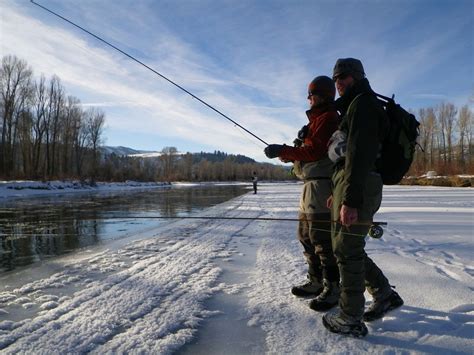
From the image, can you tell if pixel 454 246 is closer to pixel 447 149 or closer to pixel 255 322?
pixel 255 322

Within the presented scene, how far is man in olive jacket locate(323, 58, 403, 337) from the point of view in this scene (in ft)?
7.73

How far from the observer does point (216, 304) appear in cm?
324

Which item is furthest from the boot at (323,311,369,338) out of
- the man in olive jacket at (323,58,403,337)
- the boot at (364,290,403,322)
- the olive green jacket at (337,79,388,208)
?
the olive green jacket at (337,79,388,208)

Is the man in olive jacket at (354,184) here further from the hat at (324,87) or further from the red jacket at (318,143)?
the hat at (324,87)

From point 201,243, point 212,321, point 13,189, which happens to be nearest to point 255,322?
point 212,321

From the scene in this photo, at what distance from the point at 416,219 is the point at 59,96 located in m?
57.0

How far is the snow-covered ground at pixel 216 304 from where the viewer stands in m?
2.42

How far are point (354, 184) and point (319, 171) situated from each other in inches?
28.2

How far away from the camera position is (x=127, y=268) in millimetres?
4676

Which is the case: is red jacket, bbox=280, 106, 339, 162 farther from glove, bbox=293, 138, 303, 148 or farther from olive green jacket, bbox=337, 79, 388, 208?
olive green jacket, bbox=337, 79, 388, 208

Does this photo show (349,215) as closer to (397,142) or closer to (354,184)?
(354,184)

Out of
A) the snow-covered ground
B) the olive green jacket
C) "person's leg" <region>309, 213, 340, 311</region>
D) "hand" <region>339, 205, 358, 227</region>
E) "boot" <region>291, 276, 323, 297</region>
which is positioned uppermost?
the olive green jacket

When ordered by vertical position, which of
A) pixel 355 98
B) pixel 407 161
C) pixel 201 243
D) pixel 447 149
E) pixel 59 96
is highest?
pixel 59 96

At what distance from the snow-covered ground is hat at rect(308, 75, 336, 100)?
6.59 feet
